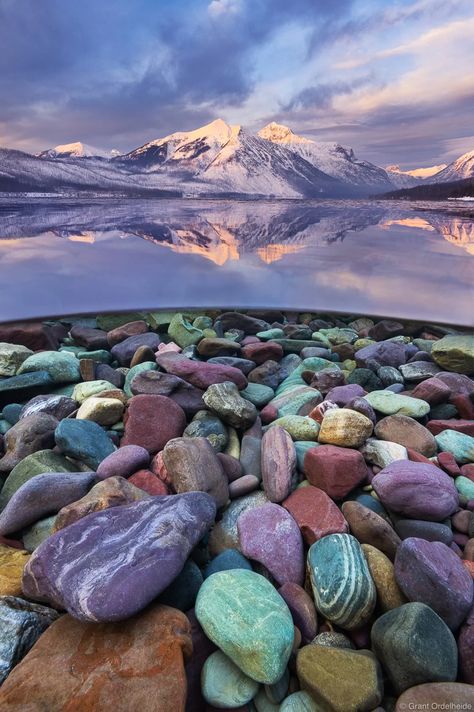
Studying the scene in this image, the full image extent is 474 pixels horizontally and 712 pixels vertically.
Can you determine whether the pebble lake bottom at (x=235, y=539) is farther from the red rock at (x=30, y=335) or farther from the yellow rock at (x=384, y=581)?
the red rock at (x=30, y=335)

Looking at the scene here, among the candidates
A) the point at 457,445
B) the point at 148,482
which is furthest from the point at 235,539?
the point at 457,445

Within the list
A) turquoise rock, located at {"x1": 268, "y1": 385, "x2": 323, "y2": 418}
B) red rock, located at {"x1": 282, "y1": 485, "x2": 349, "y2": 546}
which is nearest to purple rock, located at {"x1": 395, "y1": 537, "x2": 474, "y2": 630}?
red rock, located at {"x1": 282, "y1": 485, "x2": 349, "y2": 546}

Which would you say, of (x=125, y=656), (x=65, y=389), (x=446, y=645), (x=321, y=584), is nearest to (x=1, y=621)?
(x=125, y=656)

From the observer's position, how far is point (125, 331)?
3.38 meters

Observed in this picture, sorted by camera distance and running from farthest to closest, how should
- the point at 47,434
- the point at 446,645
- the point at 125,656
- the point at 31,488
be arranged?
the point at 47,434
the point at 31,488
the point at 446,645
the point at 125,656

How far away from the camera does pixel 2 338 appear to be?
325 cm

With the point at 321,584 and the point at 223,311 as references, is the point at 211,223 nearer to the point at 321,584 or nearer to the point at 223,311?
the point at 223,311

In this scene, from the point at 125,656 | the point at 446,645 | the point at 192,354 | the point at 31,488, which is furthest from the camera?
the point at 192,354

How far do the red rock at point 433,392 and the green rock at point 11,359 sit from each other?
258cm

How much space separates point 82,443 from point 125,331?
5.40ft

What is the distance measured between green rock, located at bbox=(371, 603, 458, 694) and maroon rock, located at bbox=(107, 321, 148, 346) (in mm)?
2699

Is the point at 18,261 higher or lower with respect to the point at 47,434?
higher

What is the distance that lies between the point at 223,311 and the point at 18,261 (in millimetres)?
1569

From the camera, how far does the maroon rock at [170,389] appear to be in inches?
86.9
